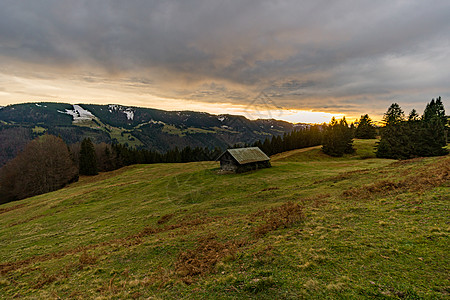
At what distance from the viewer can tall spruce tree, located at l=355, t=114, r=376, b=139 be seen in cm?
10062

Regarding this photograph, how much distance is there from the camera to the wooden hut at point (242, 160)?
4231 centimetres

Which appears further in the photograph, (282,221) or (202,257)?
(282,221)

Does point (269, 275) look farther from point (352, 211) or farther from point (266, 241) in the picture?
point (352, 211)

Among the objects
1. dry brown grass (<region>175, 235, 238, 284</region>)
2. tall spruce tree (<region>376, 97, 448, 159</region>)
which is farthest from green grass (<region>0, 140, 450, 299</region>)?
tall spruce tree (<region>376, 97, 448, 159</region>)

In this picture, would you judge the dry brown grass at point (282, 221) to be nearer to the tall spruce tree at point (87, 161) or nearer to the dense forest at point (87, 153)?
the dense forest at point (87, 153)

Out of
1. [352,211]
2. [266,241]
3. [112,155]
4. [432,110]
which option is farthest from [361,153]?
[112,155]

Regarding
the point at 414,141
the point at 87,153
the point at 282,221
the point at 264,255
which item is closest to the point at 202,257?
the point at 264,255

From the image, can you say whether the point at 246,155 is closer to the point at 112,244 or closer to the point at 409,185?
the point at 409,185

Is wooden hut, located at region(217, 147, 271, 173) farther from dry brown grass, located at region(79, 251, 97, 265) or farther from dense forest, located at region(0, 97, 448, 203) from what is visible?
dry brown grass, located at region(79, 251, 97, 265)

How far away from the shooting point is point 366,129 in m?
101

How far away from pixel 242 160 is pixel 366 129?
93429mm

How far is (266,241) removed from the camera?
966 centimetres

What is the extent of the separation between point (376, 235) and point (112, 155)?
325 feet

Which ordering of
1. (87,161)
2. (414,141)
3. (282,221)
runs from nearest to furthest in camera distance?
1. (282,221)
2. (414,141)
3. (87,161)
